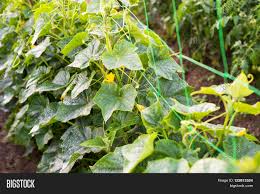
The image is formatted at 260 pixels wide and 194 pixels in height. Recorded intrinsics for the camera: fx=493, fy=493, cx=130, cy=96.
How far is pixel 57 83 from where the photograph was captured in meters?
2.46

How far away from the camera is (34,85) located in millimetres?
2670

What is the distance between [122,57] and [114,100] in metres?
0.18

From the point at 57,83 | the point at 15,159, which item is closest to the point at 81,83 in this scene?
the point at 57,83

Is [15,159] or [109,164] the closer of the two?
[109,164]

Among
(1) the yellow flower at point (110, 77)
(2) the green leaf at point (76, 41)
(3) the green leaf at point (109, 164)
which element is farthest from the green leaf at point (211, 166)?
(2) the green leaf at point (76, 41)

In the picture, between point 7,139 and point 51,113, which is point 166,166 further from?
point 7,139

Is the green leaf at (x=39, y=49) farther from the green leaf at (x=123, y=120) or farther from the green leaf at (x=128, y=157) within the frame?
the green leaf at (x=128, y=157)

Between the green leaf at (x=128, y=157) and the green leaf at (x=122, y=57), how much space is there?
0.36 meters

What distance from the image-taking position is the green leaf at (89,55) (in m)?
2.13

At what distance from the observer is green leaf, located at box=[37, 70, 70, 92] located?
2441 millimetres

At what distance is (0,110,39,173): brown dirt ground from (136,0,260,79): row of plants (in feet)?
4.76

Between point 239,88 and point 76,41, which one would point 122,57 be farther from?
point 239,88

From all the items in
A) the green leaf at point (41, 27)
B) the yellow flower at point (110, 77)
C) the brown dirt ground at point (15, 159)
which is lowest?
the brown dirt ground at point (15, 159)

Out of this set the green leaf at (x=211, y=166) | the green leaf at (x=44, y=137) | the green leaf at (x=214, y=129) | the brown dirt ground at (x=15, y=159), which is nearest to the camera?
the green leaf at (x=211, y=166)
